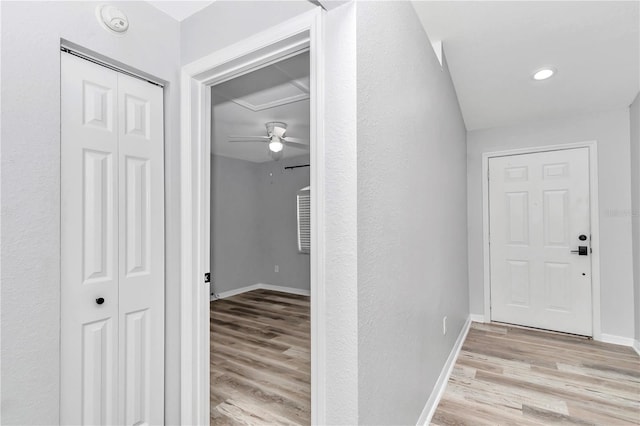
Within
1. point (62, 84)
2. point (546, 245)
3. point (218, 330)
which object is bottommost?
point (218, 330)

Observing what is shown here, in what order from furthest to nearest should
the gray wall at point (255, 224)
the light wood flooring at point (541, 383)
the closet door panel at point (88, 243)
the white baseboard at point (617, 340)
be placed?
the gray wall at point (255, 224) → the white baseboard at point (617, 340) → the light wood flooring at point (541, 383) → the closet door panel at point (88, 243)

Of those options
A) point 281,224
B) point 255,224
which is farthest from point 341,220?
point 255,224

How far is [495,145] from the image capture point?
12.2ft

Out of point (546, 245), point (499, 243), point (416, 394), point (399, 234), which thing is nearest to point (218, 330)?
point (416, 394)

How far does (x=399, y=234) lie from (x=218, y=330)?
2.96m

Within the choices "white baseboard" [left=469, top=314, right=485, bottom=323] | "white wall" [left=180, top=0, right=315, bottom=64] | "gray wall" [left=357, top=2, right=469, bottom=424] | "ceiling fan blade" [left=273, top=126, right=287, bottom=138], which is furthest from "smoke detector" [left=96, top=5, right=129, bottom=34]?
"white baseboard" [left=469, top=314, right=485, bottom=323]

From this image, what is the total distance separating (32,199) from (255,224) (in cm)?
477

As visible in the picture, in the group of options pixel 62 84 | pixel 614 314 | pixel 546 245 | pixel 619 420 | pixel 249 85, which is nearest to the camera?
pixel 62 84

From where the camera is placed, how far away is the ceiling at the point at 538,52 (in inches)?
71.3

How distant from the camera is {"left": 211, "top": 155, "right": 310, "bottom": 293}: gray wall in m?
5.33

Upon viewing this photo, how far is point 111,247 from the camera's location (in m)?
1.51

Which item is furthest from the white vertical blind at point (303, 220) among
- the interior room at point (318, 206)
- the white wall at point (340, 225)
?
the white wall at point (340, 225)

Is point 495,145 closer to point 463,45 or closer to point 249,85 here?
point 463,45

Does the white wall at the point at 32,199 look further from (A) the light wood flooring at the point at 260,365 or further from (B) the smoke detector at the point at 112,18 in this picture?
(A) the light wood flooring at the point at 260,365
